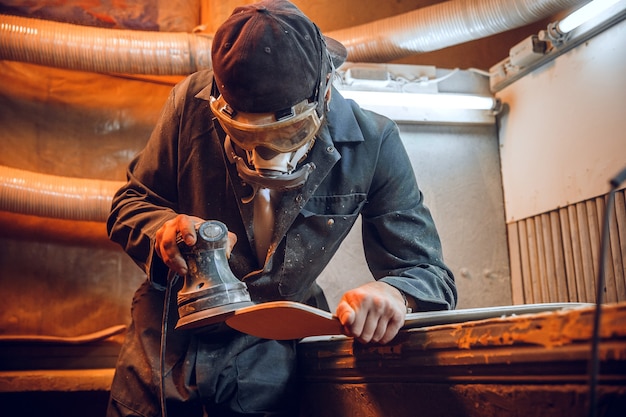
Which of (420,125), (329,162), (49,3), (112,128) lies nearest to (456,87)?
(420,125)

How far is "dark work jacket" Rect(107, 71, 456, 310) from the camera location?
1.93 m

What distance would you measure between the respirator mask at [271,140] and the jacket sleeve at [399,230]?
1.05ft

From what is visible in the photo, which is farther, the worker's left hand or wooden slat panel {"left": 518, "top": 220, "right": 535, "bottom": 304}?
wooden slat panel {"left": 518, "top": 220, "right": 535, "bottom": 304}

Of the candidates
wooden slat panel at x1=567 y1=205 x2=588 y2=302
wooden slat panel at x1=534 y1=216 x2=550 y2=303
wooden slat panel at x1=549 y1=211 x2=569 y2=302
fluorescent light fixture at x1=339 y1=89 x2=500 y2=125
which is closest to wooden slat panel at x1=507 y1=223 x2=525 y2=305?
wooden slat panel at x1=534 y1=216 x2=550 y2=303

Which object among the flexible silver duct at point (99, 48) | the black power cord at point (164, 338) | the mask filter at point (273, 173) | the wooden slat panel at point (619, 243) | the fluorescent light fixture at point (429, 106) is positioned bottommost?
the black power cord at point (164, 338)

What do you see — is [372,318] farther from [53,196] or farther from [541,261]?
[53,196]

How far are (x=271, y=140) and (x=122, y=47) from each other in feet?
5.52

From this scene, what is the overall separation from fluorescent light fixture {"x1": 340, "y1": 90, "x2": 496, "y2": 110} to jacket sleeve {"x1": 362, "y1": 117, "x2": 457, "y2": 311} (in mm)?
853

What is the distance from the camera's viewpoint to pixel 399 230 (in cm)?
199

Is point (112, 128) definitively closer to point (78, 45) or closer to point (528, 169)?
point (78, 45)

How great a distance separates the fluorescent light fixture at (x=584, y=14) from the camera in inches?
96.0

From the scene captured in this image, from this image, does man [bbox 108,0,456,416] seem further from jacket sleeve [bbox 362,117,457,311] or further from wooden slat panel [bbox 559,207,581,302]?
wooden slat panel [bbox 559,207,581,302]

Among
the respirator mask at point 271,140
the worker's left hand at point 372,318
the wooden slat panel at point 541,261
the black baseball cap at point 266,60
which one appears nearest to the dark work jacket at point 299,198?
the respirator mask at point 271,140

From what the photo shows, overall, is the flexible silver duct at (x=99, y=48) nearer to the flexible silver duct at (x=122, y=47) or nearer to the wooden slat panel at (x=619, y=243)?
the flexible silver duct at (x=122, y=47)
